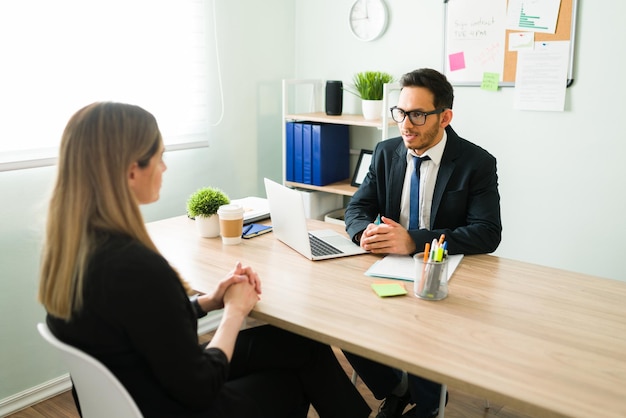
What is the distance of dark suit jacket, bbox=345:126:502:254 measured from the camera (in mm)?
1879

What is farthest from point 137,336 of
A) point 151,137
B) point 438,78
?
point 438,78

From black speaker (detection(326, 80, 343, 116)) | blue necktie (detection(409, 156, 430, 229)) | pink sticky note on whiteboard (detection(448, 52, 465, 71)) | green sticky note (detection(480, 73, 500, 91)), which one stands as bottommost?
blue necktie (detection(409, 156, 430, 229))

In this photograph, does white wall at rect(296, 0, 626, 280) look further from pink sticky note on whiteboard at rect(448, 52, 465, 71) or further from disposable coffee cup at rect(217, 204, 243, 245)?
disposable coffee cup at rect(217, 204, 243, 245)

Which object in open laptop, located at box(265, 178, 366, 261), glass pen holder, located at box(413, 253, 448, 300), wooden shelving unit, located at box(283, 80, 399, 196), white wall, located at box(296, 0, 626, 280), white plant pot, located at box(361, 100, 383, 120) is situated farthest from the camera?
white plant pot, located at box(361, 100, 383, 120)

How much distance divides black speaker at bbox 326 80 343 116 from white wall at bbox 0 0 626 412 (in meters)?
0.21

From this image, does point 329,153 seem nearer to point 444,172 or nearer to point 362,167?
point 362,167

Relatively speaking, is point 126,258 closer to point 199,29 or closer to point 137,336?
point 137,336

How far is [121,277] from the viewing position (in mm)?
1095

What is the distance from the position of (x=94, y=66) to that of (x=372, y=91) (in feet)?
4.49

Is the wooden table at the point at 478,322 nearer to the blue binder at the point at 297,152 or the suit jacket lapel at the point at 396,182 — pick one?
the suit jacket lapel at the point at 396,182

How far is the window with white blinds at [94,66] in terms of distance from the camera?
87.9 inches

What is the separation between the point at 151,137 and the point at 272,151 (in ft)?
7.68

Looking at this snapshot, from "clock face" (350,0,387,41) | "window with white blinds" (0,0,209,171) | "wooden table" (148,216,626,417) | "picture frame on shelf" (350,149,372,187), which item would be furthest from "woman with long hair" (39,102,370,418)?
"clock face" (350,0,387,41)

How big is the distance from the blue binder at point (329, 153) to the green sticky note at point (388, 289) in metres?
1.62
